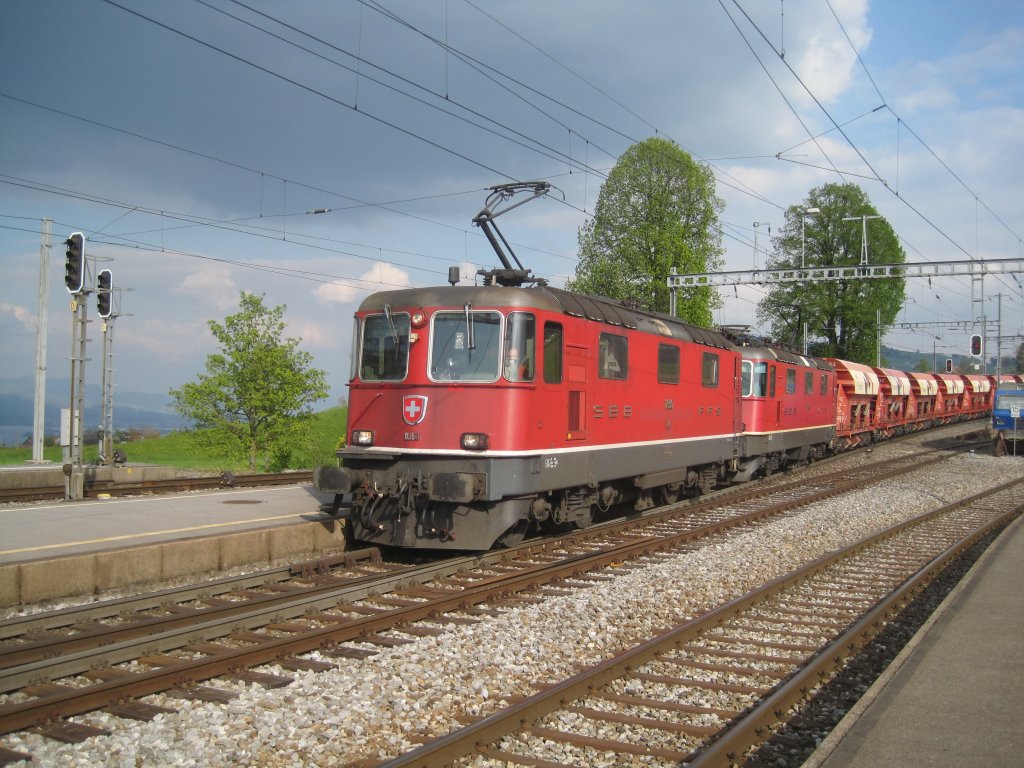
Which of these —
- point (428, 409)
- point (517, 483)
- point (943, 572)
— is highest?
point (428, 409)

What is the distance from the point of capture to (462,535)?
1011 cm

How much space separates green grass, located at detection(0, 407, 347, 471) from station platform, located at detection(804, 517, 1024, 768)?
20252 mm

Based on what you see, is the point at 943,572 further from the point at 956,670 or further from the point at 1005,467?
the point at 1005,467

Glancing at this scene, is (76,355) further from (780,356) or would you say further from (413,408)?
(780,356)

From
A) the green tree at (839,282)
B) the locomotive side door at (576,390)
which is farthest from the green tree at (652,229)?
the locomotive side door at (576,390)

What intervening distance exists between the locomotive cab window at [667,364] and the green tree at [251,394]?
13902 millimetres

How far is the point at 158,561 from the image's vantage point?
9172mm

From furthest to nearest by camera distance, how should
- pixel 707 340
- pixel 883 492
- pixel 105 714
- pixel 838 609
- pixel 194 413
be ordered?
1. pixel 194 413
2. pixel 883 492
3. pixel 707 340
4. pixel 838 609
5. pixel 105 714

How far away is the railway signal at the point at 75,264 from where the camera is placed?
14.0 meters

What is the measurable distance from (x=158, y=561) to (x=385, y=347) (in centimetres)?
378

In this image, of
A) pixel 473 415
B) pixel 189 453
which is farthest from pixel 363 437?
pixel 189 453

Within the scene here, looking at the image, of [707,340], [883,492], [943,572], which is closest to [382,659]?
[943,572]

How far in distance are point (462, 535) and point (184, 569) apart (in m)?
3.26

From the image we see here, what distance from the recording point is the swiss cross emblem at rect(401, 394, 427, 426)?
10297 millimetres
